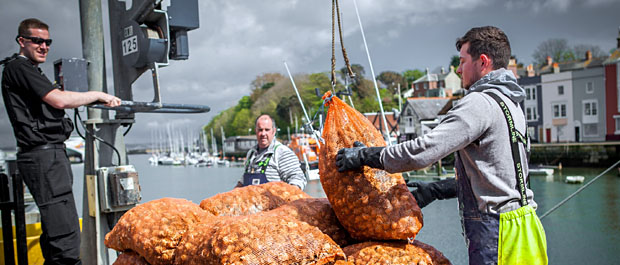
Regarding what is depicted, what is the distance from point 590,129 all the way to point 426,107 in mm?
18057

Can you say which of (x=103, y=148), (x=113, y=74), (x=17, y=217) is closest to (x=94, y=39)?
(x=113, y=74)

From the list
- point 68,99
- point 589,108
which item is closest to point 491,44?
point 68,99

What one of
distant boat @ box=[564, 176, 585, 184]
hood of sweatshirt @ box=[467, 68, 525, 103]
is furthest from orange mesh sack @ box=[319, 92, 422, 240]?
distant boat @ box=[564, 176, 585, 184]

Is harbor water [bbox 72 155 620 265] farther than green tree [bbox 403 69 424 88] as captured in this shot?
No

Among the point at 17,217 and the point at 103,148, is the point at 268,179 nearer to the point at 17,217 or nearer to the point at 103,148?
the point at 103,148

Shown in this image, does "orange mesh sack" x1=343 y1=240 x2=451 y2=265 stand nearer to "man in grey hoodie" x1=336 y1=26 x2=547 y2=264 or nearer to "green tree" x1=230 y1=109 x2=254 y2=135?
"man in grey hoodie" x1=336 y1=26 x2=547 y2=264

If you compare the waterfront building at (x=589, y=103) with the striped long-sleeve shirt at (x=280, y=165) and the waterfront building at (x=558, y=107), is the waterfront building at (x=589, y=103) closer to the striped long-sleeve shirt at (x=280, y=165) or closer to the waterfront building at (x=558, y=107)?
the waterfront building at (x=558, y=107)

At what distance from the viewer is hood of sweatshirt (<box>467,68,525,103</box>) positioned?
1976 millimetres

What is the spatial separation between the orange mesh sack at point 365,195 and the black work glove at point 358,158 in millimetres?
65

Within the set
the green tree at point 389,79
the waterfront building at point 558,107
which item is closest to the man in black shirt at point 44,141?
the waterfront building at point 558,107

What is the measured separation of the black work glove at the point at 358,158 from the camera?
2.00 meters

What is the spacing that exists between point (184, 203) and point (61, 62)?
182 cm

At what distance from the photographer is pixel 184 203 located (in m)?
2.42

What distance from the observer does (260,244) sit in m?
1.85
